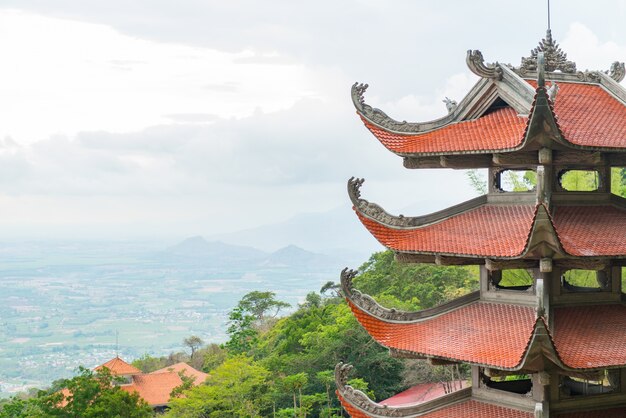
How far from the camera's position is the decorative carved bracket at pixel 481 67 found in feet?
45.7

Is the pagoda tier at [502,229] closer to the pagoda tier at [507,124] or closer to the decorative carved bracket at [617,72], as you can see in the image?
the pagoda tier at [507,124]

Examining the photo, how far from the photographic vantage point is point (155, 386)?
5947 centimetres

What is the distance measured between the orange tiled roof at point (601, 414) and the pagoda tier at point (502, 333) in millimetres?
1221

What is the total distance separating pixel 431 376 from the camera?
40344 mm

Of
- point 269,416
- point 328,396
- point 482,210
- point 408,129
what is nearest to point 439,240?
point 482,210

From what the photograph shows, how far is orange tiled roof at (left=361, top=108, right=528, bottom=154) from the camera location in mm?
13391

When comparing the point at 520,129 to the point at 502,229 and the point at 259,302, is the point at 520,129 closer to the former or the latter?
the point at 502,229

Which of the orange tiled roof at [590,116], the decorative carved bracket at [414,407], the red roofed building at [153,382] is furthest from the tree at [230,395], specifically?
the orange tiled roof at [590,116]

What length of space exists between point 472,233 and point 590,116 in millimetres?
2788

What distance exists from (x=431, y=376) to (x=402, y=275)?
11.5 metres

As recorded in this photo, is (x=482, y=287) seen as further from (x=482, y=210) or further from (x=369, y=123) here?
(x=369, y=123)

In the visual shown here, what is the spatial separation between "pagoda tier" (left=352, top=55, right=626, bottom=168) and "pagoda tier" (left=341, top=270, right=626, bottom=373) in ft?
8.26

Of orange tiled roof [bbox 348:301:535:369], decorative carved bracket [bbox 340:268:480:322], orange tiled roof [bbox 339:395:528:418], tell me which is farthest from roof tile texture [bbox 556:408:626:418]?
decorative carved bracket [bbox 340:268:480:322]

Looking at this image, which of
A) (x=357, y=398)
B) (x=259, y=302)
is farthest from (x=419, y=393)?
(x=259, y=302)
